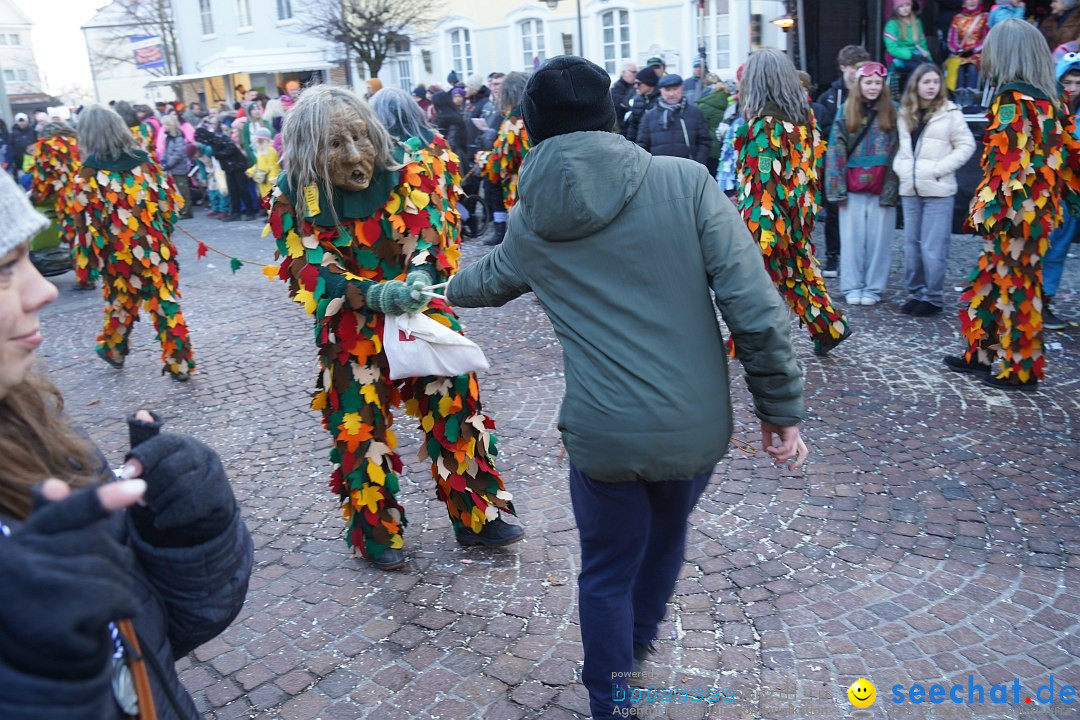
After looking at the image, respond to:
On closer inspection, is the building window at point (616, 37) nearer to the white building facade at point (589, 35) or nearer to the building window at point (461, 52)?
the white building facade at point (589, 35)

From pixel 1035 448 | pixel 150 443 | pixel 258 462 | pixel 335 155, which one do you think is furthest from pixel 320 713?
pixel 1035 448

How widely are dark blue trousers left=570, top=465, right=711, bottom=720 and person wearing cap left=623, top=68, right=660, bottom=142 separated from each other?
779 cm

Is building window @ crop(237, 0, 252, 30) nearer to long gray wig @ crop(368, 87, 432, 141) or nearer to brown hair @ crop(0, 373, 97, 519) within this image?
long gray wig @ crop(368, 87, 432, 141)

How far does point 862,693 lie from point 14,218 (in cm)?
278

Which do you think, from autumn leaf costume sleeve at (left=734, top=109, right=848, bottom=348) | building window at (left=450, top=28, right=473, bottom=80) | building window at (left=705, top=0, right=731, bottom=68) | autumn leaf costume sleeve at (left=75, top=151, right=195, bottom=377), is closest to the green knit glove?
autumn leaf costume sleeve at (left=734, top=109, right=848, bottom=348)

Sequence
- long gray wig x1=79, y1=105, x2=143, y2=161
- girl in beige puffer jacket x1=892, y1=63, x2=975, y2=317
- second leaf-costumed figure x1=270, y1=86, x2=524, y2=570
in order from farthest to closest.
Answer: girl in beige puffer jacket x1=892, y1=63, x2=975, y2=317 < long gray wig x1=79, y1=105, x2=143, y2=161 < second leaf-costumed figure x1=270, y1=86, x2=524, y2=570

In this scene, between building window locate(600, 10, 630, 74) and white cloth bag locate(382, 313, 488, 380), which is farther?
building window locate(600, 10, 630, 74)

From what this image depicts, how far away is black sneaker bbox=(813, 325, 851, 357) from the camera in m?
5.96

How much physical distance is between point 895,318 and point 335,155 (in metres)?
5.17

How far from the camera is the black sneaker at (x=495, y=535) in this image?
391 cm

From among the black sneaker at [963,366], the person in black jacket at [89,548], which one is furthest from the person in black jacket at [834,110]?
the person in black jacket at [89,548]

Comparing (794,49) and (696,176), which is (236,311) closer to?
(696,176)

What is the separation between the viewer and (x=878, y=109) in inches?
277

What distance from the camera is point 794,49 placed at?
13.0 m
